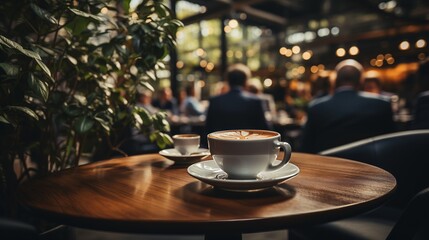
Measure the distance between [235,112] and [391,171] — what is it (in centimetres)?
219

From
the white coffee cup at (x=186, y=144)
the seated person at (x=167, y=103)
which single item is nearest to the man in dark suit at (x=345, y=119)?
the white coffee cup at (x=186, y=144)

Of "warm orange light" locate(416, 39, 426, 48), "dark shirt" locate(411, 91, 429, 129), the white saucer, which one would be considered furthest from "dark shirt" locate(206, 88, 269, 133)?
"warm orange light" locate(416, 39, 426, 48)

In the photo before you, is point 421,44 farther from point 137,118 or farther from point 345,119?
point 137,118

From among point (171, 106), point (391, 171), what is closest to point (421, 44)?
point (171, 106)

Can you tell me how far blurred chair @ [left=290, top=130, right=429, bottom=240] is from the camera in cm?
126

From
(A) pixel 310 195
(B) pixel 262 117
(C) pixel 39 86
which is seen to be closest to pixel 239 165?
(A) pixel 310 195

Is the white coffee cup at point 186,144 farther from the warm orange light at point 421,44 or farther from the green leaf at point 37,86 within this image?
the warm orange light at point 421,44

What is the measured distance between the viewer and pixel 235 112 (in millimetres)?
Result: 3582

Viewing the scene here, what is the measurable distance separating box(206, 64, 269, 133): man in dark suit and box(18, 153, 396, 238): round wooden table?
8.06 ft

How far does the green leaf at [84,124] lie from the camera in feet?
3.96

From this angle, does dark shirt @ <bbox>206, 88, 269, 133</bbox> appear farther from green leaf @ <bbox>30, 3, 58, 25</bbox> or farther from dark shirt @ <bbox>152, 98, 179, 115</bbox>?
dark shirt @ <bbox>152, 98, 179, 115</bbox>

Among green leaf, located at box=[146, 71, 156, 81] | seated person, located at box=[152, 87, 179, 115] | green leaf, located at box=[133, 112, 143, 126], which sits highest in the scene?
green leaf, located at box=[146, 71, 156, 81]

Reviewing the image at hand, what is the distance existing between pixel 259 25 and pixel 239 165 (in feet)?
48.8

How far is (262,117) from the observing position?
354cm
